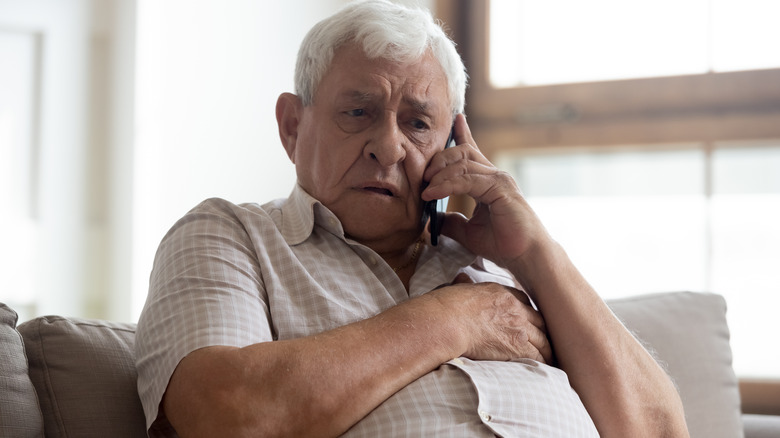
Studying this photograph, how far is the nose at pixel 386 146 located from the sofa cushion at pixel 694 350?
65cm

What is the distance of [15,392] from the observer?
112 cm

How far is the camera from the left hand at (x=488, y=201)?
138 cm

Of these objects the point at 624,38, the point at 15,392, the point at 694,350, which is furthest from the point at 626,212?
the point at 15,392

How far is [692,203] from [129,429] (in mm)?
2010

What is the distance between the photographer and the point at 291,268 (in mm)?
1266

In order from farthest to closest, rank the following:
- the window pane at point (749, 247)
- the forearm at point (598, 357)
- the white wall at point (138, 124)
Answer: the white wall at point (138, 124) < the window pane at point (749, 247) < the forearm at point (598, 357)

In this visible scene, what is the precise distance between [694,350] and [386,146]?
841 millimetres

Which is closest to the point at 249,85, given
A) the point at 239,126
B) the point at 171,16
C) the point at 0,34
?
the point at 239,126

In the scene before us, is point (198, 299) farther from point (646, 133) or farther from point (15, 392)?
point (646, 133)

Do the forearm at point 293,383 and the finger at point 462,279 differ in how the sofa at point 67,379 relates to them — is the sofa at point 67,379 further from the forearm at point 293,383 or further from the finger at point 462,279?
the finger at point 462,279

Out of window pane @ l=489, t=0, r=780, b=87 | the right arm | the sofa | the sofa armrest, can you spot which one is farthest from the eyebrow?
window pane @ l=489, t=0, r=780, b=87

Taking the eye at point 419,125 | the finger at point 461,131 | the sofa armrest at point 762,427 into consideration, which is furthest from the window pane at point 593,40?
the eye at point 419,125

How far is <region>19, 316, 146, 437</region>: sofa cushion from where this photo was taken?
45.7 inches

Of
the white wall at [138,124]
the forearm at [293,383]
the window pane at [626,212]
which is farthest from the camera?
the white wall at [138,124]
